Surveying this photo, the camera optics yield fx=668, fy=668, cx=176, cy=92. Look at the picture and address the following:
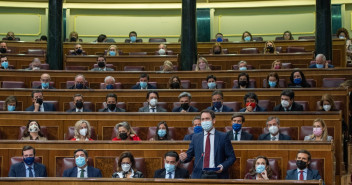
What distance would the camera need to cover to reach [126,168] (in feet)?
20.5

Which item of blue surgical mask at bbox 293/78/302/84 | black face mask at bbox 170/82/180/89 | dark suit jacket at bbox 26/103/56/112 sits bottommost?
dark suit jacket at bbox 26/103/56/112

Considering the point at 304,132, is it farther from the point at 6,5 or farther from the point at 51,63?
the point at 6,5

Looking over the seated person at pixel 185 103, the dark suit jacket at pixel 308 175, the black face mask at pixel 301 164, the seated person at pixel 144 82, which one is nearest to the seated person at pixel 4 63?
the seated person at pixel 144 82

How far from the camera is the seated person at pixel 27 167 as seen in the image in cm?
649

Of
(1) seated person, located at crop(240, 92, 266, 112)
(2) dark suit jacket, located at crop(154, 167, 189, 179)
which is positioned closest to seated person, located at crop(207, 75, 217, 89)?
(1) seated person, located at crop(240, 92, 266, 112)

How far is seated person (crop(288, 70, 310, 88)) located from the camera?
908 cm

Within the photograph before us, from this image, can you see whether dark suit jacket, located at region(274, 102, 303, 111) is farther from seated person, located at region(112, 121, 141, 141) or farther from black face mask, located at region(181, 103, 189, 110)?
seated person, located at region(112, 121, 141, 141)

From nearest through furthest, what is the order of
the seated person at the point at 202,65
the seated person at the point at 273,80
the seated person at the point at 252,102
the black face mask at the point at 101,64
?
the seated person at the point at 252,102
the seated person at the point at 273,80
the seated person at the point at 202,65
the black face mask at the point at 101,64

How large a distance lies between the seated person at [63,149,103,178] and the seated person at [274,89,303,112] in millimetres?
2607

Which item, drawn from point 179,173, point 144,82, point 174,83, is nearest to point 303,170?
point 179,173

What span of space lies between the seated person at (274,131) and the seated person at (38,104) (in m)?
3.04

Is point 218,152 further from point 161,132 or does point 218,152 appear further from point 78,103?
point 78,103

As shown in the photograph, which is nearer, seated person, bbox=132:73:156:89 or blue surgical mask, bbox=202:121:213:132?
blue surgical mask, bbox=202:121:213:132

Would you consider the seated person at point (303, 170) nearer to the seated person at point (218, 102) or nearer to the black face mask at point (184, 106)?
the seated person at point (218, 102)
